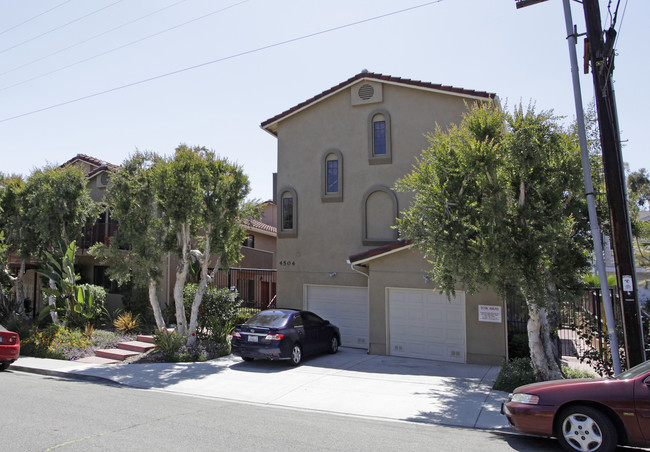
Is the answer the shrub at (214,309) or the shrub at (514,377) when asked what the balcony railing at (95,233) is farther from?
the shrub at (514,377)

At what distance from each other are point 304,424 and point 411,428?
1657mm

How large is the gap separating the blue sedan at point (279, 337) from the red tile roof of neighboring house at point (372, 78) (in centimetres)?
795

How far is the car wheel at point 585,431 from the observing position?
5.52m

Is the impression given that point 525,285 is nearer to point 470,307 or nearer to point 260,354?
point 470,307

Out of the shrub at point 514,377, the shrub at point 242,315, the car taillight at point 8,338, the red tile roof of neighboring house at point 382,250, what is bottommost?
the shrub at point 514,377

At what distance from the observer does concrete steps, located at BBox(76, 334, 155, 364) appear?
43.8 feet

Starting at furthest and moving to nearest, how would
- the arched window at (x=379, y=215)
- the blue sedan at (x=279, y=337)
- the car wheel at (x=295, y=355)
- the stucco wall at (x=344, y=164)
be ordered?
the arched window at (x=379, y=215) < the stucco wall at (x=344, y=164) < the car wheel at (x=295, y=355) < the blue sedan at (x=279, y=337)

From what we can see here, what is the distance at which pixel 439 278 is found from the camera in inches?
372

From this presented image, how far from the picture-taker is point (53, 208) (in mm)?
16328

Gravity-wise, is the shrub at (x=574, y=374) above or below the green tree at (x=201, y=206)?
below

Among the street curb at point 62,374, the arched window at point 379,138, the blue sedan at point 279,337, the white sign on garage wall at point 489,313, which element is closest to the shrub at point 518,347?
the white sign on garage wall at point 489,313

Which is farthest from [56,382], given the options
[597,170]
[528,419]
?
[597,170]

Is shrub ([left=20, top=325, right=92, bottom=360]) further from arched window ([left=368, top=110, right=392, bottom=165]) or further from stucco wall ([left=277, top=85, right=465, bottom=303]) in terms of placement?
arched window ([left=368, top=110, right=392, bottom=165])

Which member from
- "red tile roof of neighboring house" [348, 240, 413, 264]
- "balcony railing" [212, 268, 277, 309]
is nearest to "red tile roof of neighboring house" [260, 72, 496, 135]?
"red tile roof of neighboring house" [348, 240, 413, 264]
